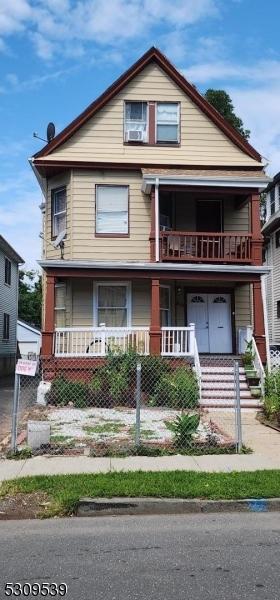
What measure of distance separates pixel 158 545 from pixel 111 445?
386cm

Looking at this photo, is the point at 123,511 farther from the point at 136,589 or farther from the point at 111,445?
the point at 111,445

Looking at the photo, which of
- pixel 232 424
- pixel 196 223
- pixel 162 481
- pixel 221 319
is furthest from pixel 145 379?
pixel 162 481

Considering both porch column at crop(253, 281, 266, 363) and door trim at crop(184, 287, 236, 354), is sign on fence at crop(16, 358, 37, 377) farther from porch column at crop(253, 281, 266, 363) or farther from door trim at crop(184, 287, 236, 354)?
door trim at crop(184, 287, 236, 354)

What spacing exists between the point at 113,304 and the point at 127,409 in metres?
4.96

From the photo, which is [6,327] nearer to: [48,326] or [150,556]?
[48,326]

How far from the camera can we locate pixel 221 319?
18.3 meters

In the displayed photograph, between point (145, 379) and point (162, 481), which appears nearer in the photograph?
point (162, 481)

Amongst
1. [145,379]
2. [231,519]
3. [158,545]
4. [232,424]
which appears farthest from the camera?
[145,379]

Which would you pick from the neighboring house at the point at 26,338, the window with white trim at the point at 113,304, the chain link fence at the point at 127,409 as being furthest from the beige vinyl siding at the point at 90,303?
the neighboring house at the point at 26,338

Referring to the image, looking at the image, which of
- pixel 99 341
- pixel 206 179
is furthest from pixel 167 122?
pixel 99 341

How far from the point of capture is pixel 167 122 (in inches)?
724

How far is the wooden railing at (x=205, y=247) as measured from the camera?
54.8ft

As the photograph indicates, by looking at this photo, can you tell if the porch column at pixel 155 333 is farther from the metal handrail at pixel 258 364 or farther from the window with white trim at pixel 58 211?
the window with white trim at pixel 58 211

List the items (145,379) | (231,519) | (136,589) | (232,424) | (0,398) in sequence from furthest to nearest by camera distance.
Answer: (0,398) → (145,379) → (232,424) → (231,519) → (136,589)
